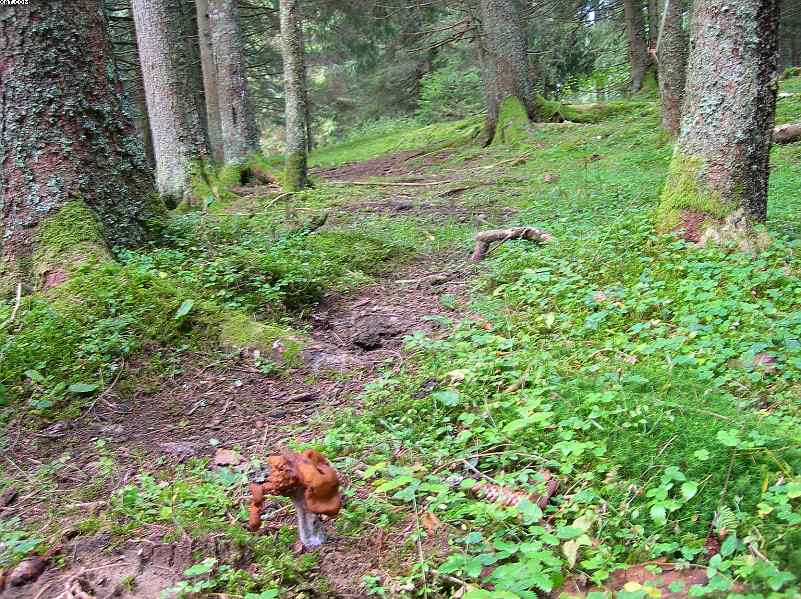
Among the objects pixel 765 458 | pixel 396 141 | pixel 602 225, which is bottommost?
pixel 765 458

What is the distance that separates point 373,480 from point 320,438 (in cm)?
50

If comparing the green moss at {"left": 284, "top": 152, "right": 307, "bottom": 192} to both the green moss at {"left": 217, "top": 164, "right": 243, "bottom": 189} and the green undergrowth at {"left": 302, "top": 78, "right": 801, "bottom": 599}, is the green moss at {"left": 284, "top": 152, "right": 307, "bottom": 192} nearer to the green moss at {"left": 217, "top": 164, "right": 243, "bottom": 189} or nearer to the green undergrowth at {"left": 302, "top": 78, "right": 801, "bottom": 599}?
the green moss at {"left": 217, "top": 164, "right": 243, "bottom": 189}

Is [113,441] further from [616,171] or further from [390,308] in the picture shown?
[616,171]

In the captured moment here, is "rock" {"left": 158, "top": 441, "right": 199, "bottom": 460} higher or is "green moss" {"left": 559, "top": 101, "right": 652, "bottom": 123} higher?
"green moss" {"left": 559, "top": 101, "right": 652, "bottom": 123}

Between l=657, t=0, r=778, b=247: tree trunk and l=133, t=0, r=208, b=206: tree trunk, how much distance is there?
7.26 m

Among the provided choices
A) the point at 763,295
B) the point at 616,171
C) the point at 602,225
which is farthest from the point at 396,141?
the point at 763,295

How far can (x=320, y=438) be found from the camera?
10.9 ft

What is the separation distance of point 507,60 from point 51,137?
35.0 feet

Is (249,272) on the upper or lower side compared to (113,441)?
upper

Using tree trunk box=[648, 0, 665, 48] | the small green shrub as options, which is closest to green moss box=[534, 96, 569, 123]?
tree trunk box=[648, 0, 665, 48]

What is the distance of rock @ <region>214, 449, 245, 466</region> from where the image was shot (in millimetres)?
3230

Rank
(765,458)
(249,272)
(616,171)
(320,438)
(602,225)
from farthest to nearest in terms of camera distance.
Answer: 1. (616,171)
2. (602,225)
3. (249,272)
4. (320,438)
5. (765,458)

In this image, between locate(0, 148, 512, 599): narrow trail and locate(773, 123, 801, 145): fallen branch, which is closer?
locate(0, 148, 512, 599): narrow trail

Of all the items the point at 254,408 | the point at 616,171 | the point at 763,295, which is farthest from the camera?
the point at 616,171
